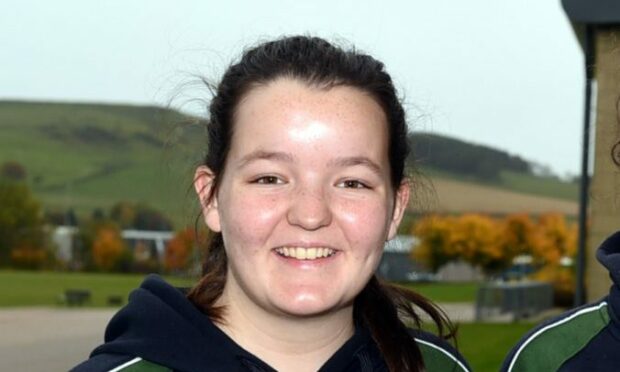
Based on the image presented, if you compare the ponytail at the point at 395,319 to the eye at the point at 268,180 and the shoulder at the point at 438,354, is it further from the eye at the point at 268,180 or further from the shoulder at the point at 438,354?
the eye at the point at 268,180

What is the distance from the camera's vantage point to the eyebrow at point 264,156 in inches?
110

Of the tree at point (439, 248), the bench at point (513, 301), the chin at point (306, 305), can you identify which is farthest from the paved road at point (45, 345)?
the tree at point (439, 248)

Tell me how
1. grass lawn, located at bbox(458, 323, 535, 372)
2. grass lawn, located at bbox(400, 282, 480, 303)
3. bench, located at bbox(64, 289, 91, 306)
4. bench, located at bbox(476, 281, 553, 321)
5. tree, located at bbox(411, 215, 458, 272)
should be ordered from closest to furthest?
grass lawn, located at bbox(458, 323, 535, 372), bench, located at bbox(476, 281, 553, 321), bench, located at bbox(64, 289, 91, 306), grass lawn, located at bbox(400, 282, 480, 303), tree, located at bbox(411, 215, 458, 272)

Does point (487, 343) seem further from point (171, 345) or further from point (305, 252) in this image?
point (305, 252)

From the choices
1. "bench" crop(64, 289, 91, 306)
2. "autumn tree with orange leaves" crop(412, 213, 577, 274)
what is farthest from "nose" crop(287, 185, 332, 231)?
"autumn tree with orange leaves" crop(412, 213, 577, 274)

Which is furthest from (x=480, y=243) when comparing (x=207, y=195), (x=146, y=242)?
(x=207, y=195)

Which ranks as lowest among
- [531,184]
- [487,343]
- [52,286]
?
[52,286]

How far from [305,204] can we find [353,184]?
0.48 ft

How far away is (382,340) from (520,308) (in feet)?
125

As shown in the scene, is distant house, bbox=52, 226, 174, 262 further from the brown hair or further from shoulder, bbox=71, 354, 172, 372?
shoulder, bbox=71, 354, 172, 372

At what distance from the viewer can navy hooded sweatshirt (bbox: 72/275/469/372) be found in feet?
9.42

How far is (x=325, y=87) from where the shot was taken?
2.94 metres

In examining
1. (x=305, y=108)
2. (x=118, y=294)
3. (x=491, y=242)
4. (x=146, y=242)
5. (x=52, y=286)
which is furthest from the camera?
(x=146, y=242)

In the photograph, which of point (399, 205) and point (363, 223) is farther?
point (399, 205)
